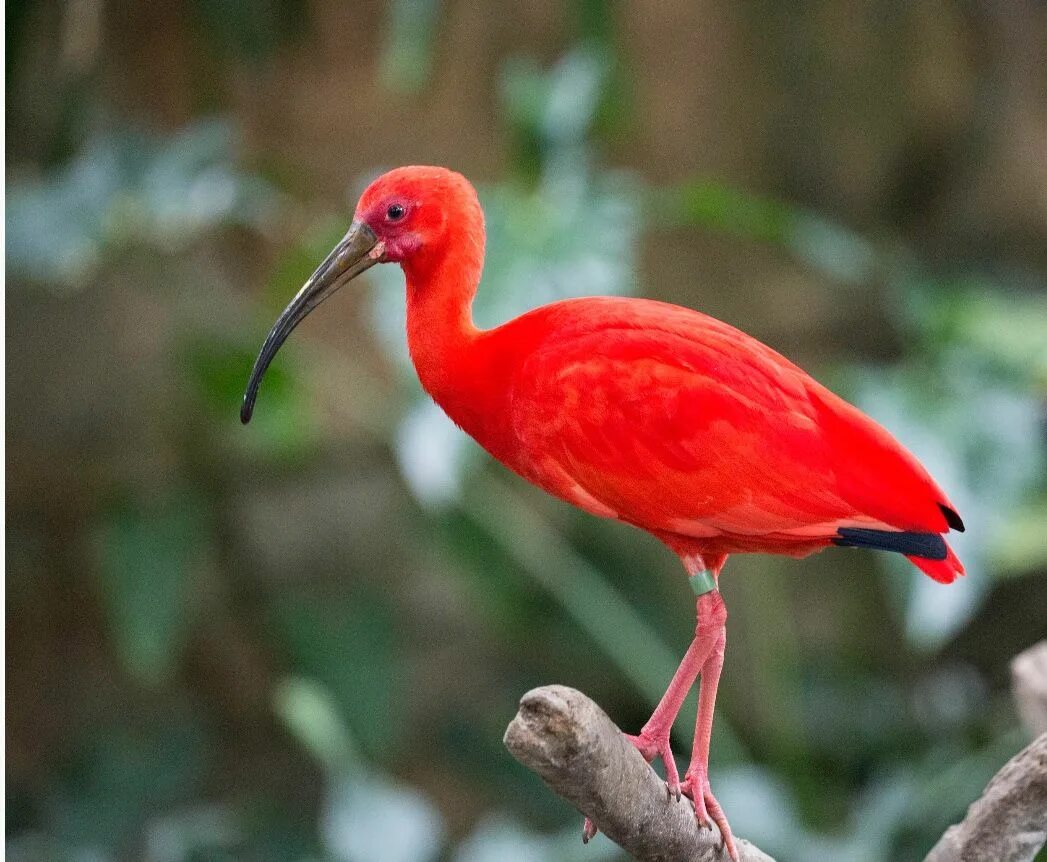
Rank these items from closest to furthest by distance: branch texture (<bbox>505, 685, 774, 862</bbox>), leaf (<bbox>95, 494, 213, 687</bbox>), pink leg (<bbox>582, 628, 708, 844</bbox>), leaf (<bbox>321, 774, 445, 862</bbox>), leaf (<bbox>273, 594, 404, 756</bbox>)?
branch texture (<bbox>505, 685, 774, 862</bbox>) → pink leg (<bbox>582, 628, 708, 844</bbox>) → leaf (<bbox>321, 774, 445, 862</bbox>) → leaf (<bbox>95, 494, 213, 687</bbox>) → leaf (<bbox>273, 594, 404, 756</bbox>)

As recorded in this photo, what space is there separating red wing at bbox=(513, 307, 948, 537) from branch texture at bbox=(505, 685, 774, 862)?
0.16 meters

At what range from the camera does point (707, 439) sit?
3.13ft

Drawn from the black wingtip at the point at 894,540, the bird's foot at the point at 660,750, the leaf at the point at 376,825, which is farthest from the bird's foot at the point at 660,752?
the leaf at the point at 376,825

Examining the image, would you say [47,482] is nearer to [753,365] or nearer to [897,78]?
[897,78]

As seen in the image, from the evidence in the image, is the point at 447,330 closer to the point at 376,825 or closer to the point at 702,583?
the point at 702,583

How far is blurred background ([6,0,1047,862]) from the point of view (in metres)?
2.05

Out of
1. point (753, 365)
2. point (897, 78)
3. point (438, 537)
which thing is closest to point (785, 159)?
point (897, 78)

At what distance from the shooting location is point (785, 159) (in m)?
3.23

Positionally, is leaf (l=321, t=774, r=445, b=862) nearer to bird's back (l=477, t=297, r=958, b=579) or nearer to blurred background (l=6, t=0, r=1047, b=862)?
blurred background (l=6, t=0, r=1047, b=862)

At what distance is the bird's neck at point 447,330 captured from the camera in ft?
3.21

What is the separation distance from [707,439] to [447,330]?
0.20 meters

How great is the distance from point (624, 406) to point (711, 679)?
0.76ft

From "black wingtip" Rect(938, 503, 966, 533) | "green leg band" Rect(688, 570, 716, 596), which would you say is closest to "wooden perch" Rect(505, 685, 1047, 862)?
"green leg band" Rect(688, 570, 716, 596)

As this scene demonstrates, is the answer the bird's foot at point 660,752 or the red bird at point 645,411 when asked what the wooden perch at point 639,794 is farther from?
the red bird at point 645,411
